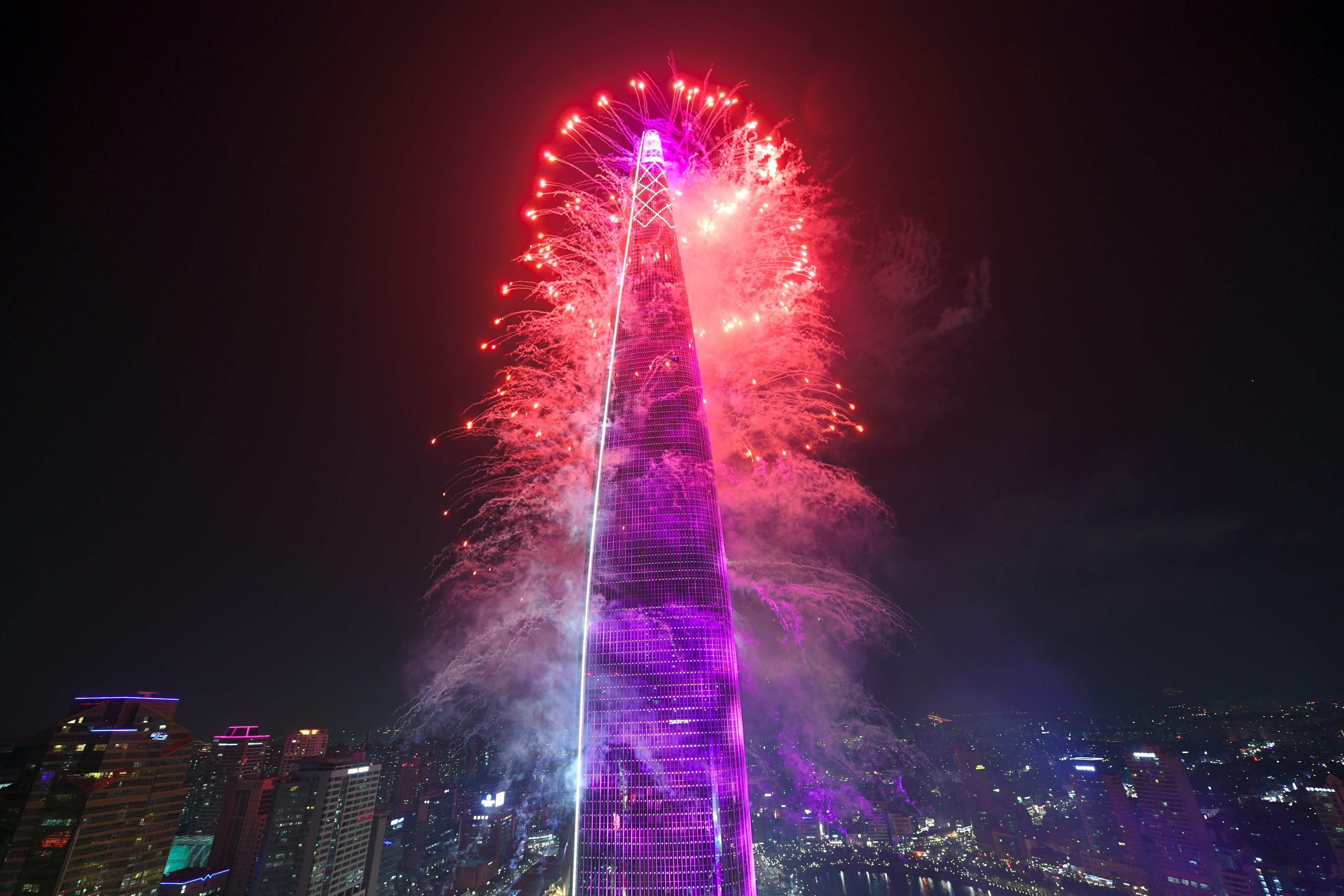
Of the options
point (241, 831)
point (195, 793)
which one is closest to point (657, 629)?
point (241, 831)

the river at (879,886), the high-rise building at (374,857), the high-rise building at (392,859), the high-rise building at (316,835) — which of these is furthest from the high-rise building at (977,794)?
the high-rise building at (316,835)

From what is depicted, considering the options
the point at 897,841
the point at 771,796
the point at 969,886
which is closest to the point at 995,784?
the point at 897,841

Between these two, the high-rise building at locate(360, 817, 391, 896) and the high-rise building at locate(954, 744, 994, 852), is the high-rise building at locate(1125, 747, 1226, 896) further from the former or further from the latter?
the high-rise building at locate(360, 817, 391, 896)

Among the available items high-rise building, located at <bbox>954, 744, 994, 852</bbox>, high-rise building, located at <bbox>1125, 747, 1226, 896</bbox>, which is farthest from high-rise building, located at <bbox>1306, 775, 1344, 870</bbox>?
high-rise building, located at <bbox>954, 744, 994, 852</bbox>

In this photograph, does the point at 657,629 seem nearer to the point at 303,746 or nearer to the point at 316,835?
the point at 316,835

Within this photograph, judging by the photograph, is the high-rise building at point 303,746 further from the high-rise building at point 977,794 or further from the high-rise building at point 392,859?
the high-rise building at point 977,794

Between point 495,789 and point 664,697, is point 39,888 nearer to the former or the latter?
point 664,697
